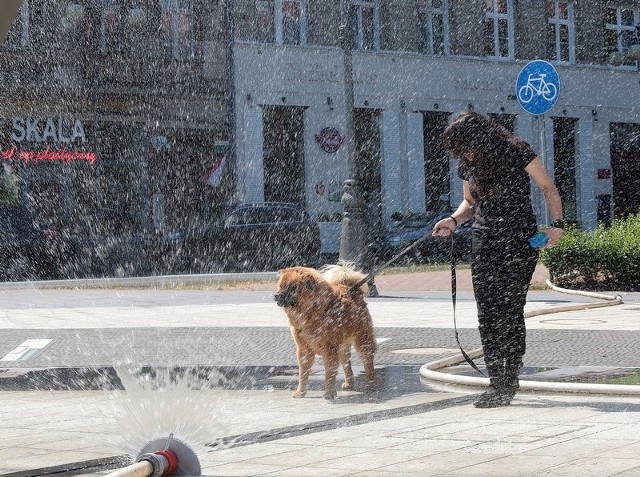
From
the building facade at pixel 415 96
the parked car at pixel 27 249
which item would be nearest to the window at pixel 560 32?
the building facade at pixel 415 96

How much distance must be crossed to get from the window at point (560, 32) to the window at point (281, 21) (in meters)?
10.5

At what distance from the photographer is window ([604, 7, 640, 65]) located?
45125mm

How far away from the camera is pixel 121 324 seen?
44.1 ft

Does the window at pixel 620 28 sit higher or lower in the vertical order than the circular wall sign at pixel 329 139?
higher

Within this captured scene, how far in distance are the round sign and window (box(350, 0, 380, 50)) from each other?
860 inches

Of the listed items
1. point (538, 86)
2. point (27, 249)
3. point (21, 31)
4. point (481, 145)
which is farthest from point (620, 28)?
point (481, 145)

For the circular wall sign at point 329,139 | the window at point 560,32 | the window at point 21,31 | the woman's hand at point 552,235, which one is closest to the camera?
the woman's hand at point 552,235

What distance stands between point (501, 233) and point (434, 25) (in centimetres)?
3455

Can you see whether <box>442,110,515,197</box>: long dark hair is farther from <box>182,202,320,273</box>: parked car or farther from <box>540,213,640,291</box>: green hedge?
<box>182,202,320,273</box>: parked car

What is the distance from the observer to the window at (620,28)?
45.1 m

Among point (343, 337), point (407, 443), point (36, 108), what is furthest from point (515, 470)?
point (36, 108)

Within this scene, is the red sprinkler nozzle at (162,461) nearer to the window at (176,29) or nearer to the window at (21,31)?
the window at (21,31)

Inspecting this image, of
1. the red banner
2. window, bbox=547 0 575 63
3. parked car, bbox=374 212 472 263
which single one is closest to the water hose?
parked car, bbox=374 212 472 263

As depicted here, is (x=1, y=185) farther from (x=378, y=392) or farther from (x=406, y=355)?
(x=378, y=392)
